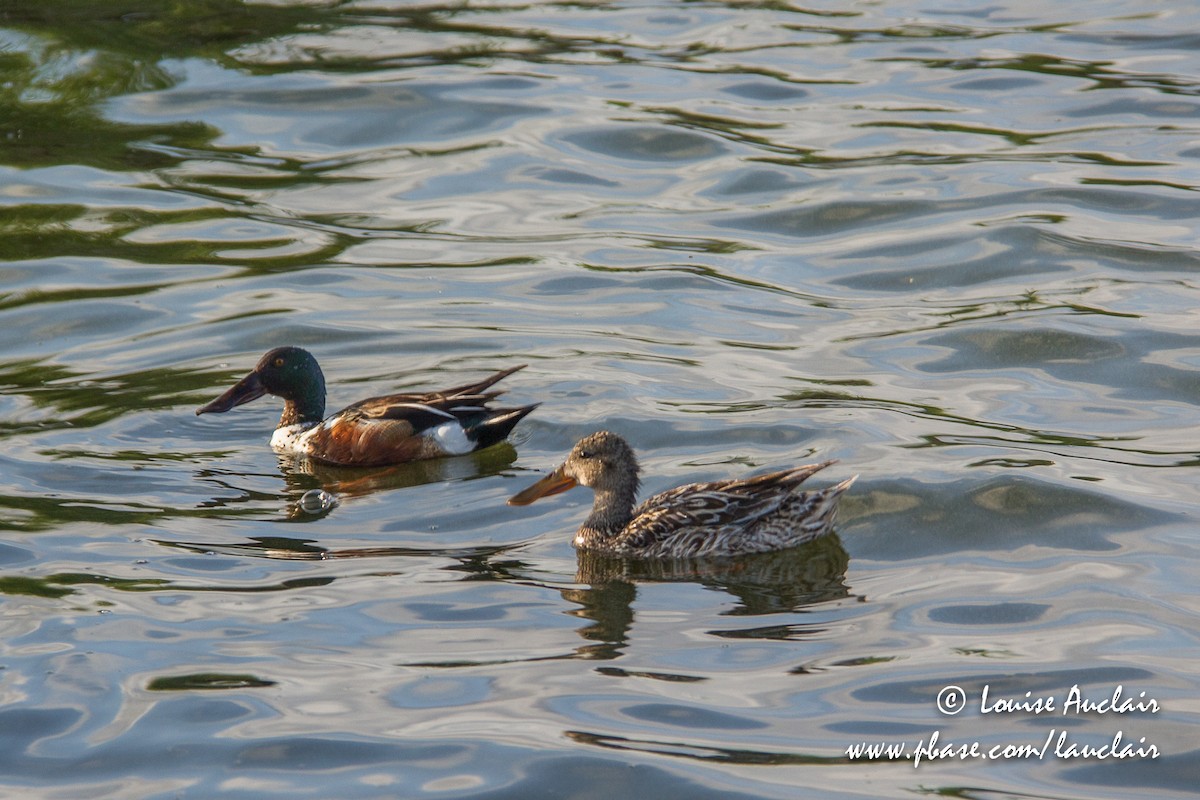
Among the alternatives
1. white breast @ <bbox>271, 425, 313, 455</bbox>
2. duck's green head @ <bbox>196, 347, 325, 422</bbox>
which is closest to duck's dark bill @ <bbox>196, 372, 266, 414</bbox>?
duck's green head @ <bbox>196, 347, 325, 422</bbox>

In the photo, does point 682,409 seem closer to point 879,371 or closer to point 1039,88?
point 879,371

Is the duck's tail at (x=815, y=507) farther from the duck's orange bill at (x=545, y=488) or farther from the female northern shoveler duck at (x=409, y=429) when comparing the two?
the female northern shoveler duck at (x=409, y=429)

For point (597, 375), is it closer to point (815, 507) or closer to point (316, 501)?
point (316, 501)

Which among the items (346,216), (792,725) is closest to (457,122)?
(346,216)

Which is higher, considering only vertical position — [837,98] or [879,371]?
[837,98]

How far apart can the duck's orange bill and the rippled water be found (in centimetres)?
13

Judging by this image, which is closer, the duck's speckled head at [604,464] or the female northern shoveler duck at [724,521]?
the female northern shoveler duck at [724,521]

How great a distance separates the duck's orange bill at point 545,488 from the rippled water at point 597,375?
128 millimetres

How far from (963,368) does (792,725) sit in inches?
210

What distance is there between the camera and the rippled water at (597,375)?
23.4 feet

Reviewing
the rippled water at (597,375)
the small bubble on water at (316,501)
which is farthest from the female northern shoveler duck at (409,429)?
the small bubble on water at (316,501)

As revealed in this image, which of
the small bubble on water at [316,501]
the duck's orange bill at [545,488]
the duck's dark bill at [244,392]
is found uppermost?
the duck's dark bill at [244,392]

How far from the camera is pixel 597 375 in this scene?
1172cm

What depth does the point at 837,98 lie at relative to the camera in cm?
1814
